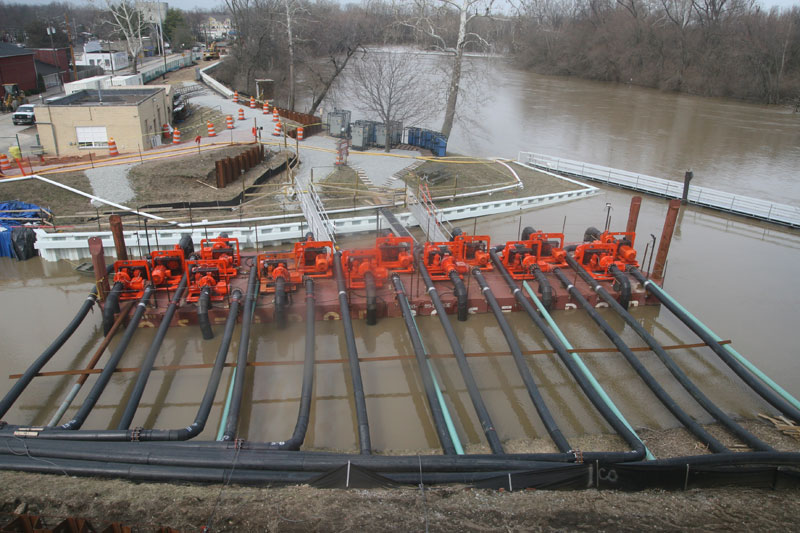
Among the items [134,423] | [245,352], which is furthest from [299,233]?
[134,423]

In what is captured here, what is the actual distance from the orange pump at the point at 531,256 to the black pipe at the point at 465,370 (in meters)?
2.21

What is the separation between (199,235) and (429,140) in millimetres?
12627

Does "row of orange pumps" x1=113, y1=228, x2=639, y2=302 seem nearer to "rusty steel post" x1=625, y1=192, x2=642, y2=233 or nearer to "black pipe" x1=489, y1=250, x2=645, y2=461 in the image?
"rusty steel post" x1=625, y1=192, x2=642, y2=233

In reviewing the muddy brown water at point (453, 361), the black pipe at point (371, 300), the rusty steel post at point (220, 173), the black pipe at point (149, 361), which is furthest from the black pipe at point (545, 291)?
the rusty steel post at point (220, 173)

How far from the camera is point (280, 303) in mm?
10891

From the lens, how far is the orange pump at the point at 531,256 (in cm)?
1284

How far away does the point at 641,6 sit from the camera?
6794cm

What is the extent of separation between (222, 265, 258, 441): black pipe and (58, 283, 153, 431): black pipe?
199cm

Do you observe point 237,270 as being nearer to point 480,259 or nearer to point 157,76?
point 480,259

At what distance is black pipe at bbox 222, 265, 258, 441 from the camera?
761 cm

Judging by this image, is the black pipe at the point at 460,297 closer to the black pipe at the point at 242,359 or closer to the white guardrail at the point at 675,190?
the black pipe at the point at 242,359

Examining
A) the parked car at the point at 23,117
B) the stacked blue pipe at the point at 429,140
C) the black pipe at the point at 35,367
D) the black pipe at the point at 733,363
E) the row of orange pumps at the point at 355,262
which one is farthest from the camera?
the parked car at the point at 23,117

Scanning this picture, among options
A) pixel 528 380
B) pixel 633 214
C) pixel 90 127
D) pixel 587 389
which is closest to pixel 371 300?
pixel 528 380

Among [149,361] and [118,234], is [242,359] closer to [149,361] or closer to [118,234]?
[149,361]
